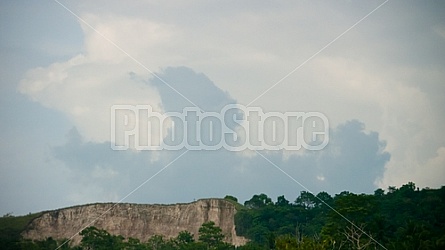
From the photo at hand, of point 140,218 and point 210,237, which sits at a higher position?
point 140,218

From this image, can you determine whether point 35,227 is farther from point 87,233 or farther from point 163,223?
point 87,233

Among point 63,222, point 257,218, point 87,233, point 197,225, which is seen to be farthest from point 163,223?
point 87,233

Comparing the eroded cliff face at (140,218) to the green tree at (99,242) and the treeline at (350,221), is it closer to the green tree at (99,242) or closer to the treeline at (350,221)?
the treeline at (350,221)

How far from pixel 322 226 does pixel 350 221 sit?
13.0 meters

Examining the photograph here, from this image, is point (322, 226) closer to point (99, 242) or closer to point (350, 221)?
point (350, 221)

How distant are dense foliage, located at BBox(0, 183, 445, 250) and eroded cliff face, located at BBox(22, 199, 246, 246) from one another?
3673 millimetres

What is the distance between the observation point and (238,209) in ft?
394

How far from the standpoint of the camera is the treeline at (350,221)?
5778cm

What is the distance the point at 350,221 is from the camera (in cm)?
7256

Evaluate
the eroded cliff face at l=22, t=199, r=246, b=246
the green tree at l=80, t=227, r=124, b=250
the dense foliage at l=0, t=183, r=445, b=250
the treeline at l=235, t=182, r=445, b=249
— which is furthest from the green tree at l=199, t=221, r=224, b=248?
the eroded cliff face at l=22, t=199, r=246, b=246

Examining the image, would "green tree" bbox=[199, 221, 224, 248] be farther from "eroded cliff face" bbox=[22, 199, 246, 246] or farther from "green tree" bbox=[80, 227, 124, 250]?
"eroded cliff face" bbox=[22, 199, 246, 246]

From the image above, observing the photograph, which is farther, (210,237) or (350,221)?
(210,237)

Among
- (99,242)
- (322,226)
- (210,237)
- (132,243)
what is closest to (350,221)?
(322,226)

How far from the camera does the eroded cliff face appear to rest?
11631 centimetres
